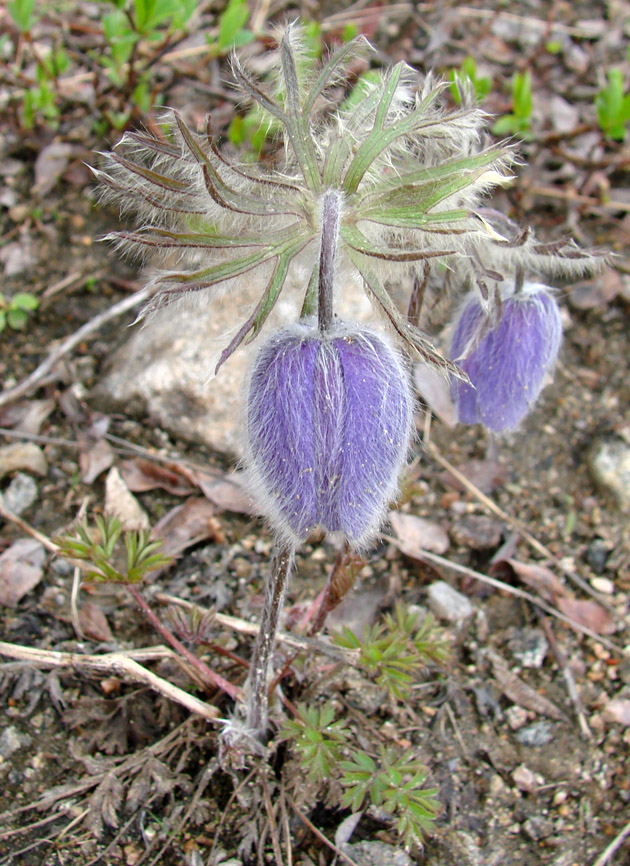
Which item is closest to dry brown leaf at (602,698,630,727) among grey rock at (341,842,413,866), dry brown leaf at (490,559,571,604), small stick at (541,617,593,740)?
small stick at (541,617,593,740)

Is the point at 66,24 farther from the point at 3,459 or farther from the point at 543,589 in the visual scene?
the point at 543,589

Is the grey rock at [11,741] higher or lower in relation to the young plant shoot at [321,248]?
lower

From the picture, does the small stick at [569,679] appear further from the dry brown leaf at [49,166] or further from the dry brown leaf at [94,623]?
the dry brown leaf at [49,166]

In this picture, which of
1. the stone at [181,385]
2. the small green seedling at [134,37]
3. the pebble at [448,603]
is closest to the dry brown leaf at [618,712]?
the pebble at [448,603]

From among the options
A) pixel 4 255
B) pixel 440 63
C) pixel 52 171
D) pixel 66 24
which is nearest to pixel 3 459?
pixel 4 255

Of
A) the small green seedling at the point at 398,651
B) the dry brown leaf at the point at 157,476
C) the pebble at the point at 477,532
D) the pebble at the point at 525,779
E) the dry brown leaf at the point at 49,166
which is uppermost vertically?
the dry brown leaf at the point at 49,166
